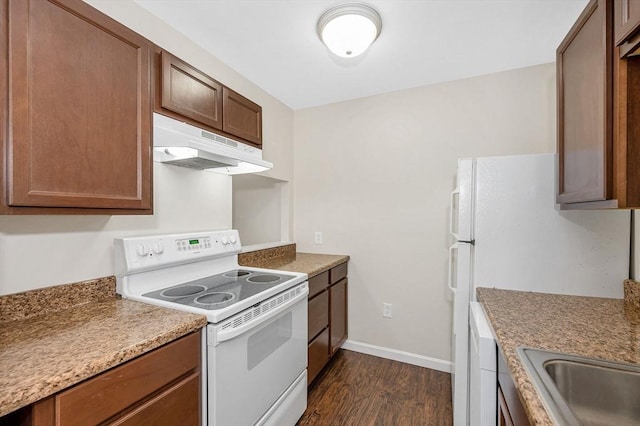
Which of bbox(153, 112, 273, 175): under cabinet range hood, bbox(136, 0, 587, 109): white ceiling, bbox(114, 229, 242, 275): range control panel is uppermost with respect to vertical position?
bbox(136, 0, 587, 109): white ceiling

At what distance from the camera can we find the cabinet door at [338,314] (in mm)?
2346

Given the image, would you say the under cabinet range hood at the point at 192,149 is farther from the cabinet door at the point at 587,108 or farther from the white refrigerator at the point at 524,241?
the cabinet door at the point at 587,108

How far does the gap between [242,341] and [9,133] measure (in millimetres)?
1110

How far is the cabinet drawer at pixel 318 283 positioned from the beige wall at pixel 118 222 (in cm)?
78

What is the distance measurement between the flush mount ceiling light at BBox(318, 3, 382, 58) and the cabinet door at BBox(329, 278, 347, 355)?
1.75 metres

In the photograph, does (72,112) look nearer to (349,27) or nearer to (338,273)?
(349,27)

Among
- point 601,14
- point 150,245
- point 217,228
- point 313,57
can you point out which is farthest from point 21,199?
point 601,14

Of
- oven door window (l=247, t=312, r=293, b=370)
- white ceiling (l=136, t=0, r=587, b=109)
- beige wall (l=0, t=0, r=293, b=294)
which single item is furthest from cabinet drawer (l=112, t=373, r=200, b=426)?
white ceiling (l=136, t=0, r=587, b=109)

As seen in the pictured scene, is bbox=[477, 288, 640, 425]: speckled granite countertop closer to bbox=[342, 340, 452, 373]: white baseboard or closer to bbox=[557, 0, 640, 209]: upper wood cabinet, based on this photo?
bbox=[557, 0, 640, 209]: upper wood cabinet

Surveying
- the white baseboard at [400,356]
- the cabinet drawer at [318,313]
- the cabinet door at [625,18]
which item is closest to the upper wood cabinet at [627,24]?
the cabinet door at [625,18]

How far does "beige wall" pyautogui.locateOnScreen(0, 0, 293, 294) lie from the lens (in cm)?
113

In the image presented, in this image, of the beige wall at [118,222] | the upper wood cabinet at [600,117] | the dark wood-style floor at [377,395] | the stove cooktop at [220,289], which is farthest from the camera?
the dark wood-style floor at [377,395]

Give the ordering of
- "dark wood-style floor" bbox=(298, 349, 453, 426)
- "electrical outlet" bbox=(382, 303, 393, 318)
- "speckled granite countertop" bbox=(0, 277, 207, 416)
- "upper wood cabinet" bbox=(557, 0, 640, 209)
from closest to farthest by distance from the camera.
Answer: "speckled granite countertop" bbox=(0, 277, 207, 416) < "upper wood cabinet" bbox=(557, 0, 640, 209) < "dark wood-style floor" bbox=(298, 349, 453, 426) < "electrical outlet" bbox=(382, 303, 393, 318)

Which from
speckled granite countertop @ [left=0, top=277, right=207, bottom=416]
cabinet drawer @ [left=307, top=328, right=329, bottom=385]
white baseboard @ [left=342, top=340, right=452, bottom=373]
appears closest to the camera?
speckled granite countertop @ [left=0, top=277, right=207, bottom=416]
